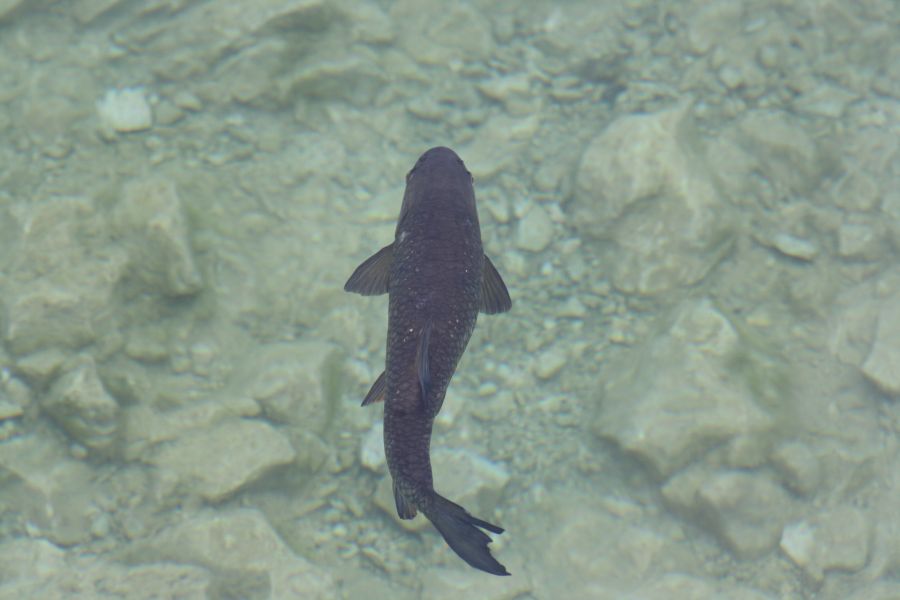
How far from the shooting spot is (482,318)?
631cm

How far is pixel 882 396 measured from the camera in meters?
5.84

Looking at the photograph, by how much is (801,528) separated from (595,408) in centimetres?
175

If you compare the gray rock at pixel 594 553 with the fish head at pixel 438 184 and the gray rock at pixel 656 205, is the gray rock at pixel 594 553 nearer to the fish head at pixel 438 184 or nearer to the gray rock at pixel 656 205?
the gray rock at pixel 656 205

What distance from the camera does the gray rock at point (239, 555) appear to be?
15.8 feet

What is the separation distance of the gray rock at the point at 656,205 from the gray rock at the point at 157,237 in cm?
342

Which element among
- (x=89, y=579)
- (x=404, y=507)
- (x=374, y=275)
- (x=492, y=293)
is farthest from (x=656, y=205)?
(x=89, y=579)

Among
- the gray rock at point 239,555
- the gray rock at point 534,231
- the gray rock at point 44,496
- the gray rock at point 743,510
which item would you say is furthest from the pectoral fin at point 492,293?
the gray rock at point 44,496

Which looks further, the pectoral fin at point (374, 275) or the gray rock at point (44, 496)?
the gray rock at point (44, 496)

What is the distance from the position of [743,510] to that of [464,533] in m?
3.68

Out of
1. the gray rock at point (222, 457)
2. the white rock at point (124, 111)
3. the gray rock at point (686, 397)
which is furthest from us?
the white rock at point (124, 111)

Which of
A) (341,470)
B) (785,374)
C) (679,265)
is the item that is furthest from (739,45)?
(341,470)

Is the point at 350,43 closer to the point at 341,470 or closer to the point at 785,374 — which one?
the point at 341,470

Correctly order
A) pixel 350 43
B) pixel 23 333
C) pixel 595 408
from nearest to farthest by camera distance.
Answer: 1. pixel 23 333
2. pixel 595 408
3. pixel 350 43

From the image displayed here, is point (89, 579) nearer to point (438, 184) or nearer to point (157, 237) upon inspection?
point (157, 237)
